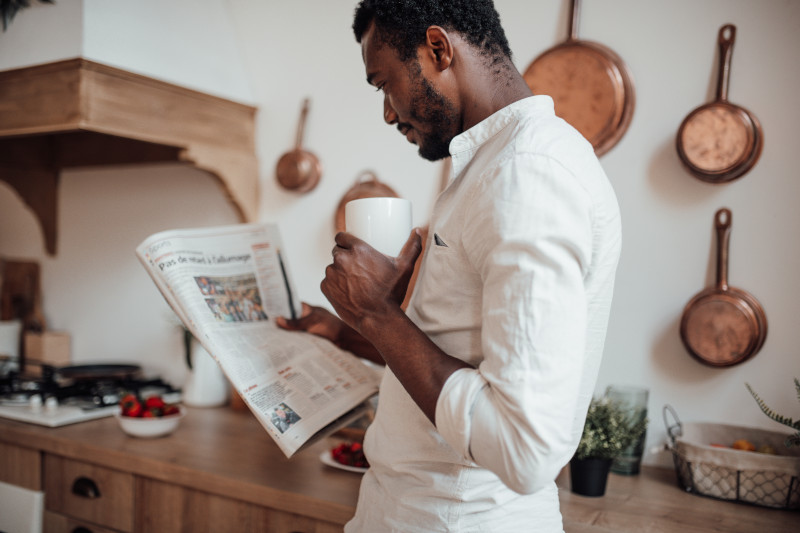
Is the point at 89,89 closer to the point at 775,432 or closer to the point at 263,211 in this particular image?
the point at 263,211

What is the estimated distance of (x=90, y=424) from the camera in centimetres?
160

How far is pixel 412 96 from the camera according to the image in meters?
0.70

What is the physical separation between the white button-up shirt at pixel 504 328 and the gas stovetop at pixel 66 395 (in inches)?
46.0

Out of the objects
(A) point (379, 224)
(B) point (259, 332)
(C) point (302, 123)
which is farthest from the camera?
(C) point (302, 123)

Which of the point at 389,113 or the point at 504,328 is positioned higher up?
the point at 389,113

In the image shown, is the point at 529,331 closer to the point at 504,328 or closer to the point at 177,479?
the point at 504,328

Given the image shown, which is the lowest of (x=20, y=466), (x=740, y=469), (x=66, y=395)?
(x=20, y=466)

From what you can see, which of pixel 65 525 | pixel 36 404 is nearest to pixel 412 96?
pixel 65 525

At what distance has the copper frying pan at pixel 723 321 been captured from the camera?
1204mm

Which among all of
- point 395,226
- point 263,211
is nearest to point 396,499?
point 395,226

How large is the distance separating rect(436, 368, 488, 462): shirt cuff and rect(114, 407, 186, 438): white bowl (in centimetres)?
108

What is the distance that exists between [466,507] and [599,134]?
36.7 inches

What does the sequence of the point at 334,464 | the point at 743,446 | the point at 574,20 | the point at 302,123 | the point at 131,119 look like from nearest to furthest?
the point at 743,446
the point at 334,464
the point at 574,20
the point at 131,119
the point at 302,123

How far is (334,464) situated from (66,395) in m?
0.95
